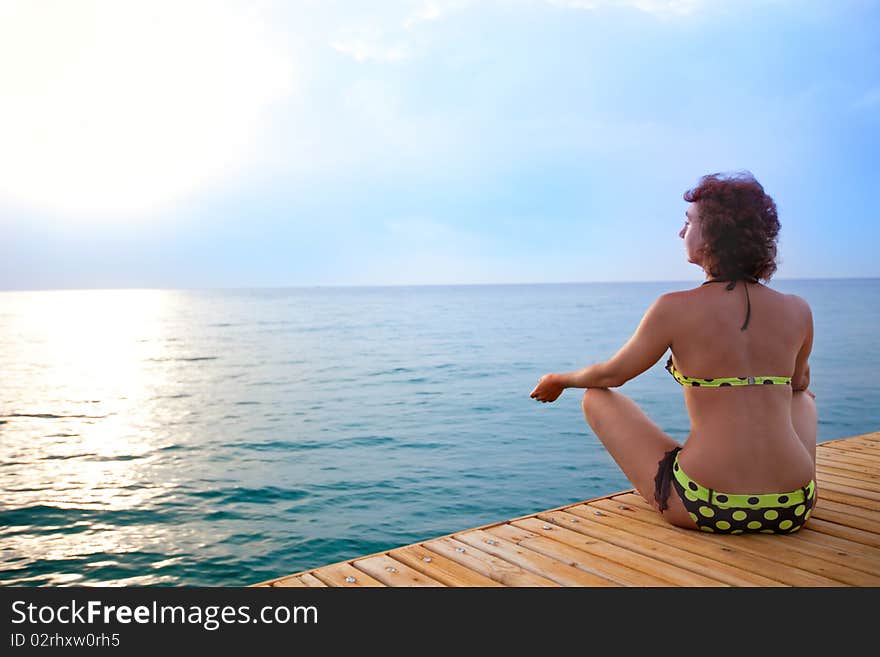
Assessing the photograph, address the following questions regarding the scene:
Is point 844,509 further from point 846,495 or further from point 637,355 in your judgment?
point 637,355

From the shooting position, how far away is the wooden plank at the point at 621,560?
2.62 m

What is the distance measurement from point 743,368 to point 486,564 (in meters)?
1.33

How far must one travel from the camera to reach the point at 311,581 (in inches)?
105

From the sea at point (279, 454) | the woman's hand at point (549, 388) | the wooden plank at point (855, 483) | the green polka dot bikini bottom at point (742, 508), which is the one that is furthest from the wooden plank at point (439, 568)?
the sea at point (279, 454)

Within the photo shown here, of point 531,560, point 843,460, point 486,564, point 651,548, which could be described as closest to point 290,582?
point 486,564

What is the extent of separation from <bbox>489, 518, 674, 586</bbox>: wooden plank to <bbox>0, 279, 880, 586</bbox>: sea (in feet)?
11.2

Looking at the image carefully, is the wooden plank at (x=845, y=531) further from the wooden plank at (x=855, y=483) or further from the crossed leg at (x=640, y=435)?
the wooden plank at (x=855, y=483)

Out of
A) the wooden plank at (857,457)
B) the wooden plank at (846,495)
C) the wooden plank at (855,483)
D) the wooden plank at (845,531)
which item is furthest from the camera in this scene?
the wooden plank at (857,457)

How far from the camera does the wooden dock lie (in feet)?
8.64

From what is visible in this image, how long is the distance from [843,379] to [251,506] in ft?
55.4

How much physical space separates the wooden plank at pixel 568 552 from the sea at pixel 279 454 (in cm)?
340

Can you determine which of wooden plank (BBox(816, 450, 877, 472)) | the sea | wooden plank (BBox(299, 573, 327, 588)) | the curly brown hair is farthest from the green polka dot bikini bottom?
the sea

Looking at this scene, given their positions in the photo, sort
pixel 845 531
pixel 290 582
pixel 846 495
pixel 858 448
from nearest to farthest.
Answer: pixel 290 582, pixel 845 531, pixel 846 495, pixel 858 448
